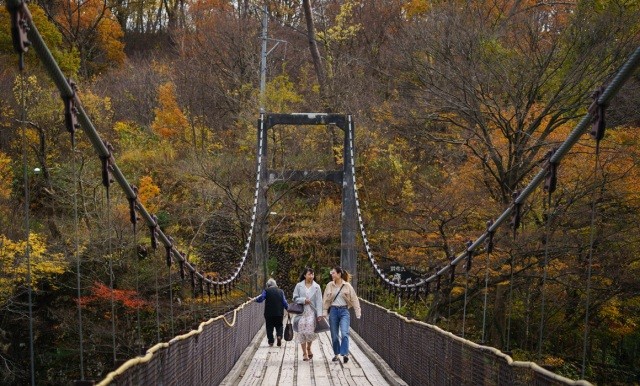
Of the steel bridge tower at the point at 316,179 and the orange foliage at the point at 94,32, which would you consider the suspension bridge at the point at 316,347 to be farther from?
the orange foliage at the point at 94,32

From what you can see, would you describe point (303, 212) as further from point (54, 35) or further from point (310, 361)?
point (310, 361)

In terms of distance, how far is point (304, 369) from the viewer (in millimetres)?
9523

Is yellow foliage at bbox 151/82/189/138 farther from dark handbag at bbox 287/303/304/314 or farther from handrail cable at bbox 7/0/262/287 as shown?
handrail cable at bbox 7/0/262/287

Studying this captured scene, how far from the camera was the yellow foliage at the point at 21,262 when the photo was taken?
55.2 ft

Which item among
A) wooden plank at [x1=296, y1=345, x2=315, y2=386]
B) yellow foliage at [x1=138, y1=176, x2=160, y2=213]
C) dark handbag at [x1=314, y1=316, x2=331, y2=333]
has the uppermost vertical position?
yellow foliage at [x1=138, y1=176, x2=160, y2=213]

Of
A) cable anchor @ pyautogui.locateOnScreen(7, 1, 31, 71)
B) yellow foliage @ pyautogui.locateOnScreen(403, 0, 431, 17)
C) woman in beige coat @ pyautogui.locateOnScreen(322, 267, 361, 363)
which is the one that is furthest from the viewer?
yellow foliage @ pyautogui.locateOnScreen(403, 0, 431, 17)

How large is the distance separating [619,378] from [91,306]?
1107 centimetres

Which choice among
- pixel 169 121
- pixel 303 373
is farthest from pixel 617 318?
pixel 169 121

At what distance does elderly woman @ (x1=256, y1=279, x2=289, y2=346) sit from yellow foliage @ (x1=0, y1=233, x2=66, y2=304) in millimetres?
7065

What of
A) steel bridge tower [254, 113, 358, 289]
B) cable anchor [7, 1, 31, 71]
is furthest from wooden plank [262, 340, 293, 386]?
steel bridge tower [254, 113, 358, 289]

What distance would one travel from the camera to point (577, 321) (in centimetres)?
1588

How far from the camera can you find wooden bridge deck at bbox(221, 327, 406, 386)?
28.0ft

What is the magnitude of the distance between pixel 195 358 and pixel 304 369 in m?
3.24

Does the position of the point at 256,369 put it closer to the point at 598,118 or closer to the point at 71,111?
the point at 71,111
